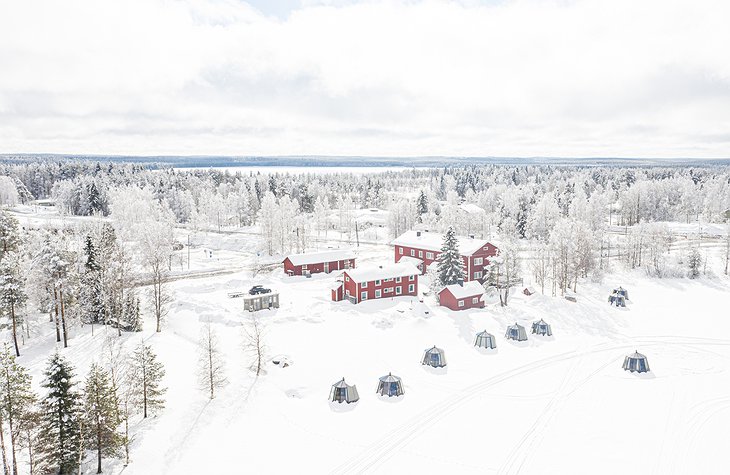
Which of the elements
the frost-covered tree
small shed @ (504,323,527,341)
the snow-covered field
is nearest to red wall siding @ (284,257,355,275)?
the snow-covered field

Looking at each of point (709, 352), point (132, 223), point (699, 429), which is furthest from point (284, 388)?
point (132, 223)

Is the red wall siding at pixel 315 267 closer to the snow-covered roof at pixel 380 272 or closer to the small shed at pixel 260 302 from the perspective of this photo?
the snow-covered roof at pixel 380 272

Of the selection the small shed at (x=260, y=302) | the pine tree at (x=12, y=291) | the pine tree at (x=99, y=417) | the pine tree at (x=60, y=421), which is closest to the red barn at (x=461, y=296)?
the small shed at (x=260, y=302)

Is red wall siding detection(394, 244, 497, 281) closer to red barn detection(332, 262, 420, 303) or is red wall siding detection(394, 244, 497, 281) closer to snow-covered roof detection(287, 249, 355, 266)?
red barn detection(332, 262, 420, 303)

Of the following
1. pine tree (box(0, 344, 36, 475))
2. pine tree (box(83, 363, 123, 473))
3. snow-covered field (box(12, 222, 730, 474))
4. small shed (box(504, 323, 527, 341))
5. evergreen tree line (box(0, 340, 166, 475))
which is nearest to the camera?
pine tree (box(0, 344, 36, 475))

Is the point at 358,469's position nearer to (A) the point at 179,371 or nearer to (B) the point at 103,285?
(A) the point at 179,371

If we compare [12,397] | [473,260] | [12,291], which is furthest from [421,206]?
[12,397]

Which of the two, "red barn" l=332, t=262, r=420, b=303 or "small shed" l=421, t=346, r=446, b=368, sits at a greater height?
"red barn" l=332, t=262, r=420, b=303
